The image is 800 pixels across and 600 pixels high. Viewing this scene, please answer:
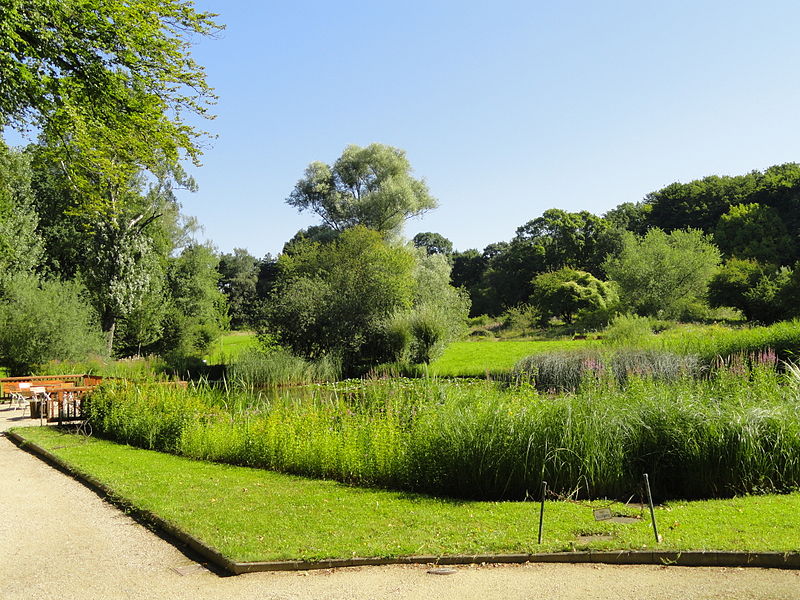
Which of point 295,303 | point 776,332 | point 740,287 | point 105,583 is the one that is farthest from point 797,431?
point 740,287

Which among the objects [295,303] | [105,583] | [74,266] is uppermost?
[74,266]

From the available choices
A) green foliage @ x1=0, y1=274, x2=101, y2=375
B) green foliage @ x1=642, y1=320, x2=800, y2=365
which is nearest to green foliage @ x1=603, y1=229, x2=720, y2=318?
green foliage @ x1=642, y1=320, x2=800, y2=365

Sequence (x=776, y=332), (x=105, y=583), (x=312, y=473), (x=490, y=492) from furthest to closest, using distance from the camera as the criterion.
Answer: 1. (x=776, y=332)
2. (x=312, y=473)
3. (x=490, y=492)
4. (x=105, y=583)

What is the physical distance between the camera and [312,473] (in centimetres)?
876

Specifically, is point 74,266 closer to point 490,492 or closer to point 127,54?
point 127,54

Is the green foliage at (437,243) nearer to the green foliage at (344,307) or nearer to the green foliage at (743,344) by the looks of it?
the green foliage at (344,307)

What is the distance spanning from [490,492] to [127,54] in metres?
10.6

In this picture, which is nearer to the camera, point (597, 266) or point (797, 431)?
point (797, 431)

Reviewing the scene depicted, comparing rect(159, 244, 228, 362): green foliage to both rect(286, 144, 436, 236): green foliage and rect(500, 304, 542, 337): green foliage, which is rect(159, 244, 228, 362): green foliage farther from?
rect(500, 304, 542, 337): green foliage

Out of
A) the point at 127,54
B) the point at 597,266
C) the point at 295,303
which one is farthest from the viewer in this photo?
the point at 597,266

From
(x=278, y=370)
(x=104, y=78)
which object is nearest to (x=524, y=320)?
(x=278, y=370)

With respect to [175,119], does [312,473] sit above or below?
below

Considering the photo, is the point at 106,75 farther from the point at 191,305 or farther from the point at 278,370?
the point at 191,305

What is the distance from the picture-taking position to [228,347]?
45.1 meters
